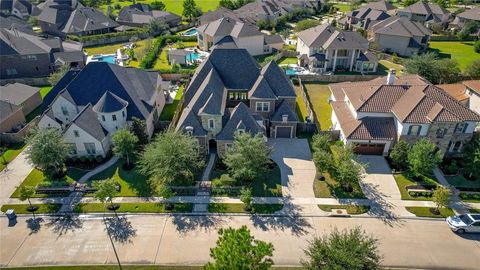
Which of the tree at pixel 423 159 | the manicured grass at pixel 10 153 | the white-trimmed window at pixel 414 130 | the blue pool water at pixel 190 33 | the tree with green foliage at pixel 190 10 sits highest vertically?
the tree with green foliage at pixel 190 10

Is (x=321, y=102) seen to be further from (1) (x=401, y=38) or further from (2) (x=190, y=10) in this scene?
(2) (x=190, y=10)

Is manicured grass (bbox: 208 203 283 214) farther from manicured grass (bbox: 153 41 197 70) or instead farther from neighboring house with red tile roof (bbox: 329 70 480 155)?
manicured grass (bbox: 153 41 197 70)

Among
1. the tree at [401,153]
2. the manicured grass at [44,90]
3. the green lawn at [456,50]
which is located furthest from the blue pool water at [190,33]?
the tree at [401,153]

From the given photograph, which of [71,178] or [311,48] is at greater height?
[311,48]

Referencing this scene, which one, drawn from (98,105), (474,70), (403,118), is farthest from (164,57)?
(474,70)

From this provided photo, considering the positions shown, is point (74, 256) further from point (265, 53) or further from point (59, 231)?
point (265, 53)

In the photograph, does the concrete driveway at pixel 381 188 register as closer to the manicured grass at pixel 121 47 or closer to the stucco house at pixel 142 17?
the manicured grass at pixel 121 47

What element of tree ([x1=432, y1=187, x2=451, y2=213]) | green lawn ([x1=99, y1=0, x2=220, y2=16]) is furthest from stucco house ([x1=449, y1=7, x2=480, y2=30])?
green lawn ([x1=99, y1=0, x2=220, y2=16])

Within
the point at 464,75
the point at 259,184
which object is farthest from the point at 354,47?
the point at 259,184

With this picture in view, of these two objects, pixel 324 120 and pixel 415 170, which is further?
pixel 324 120
